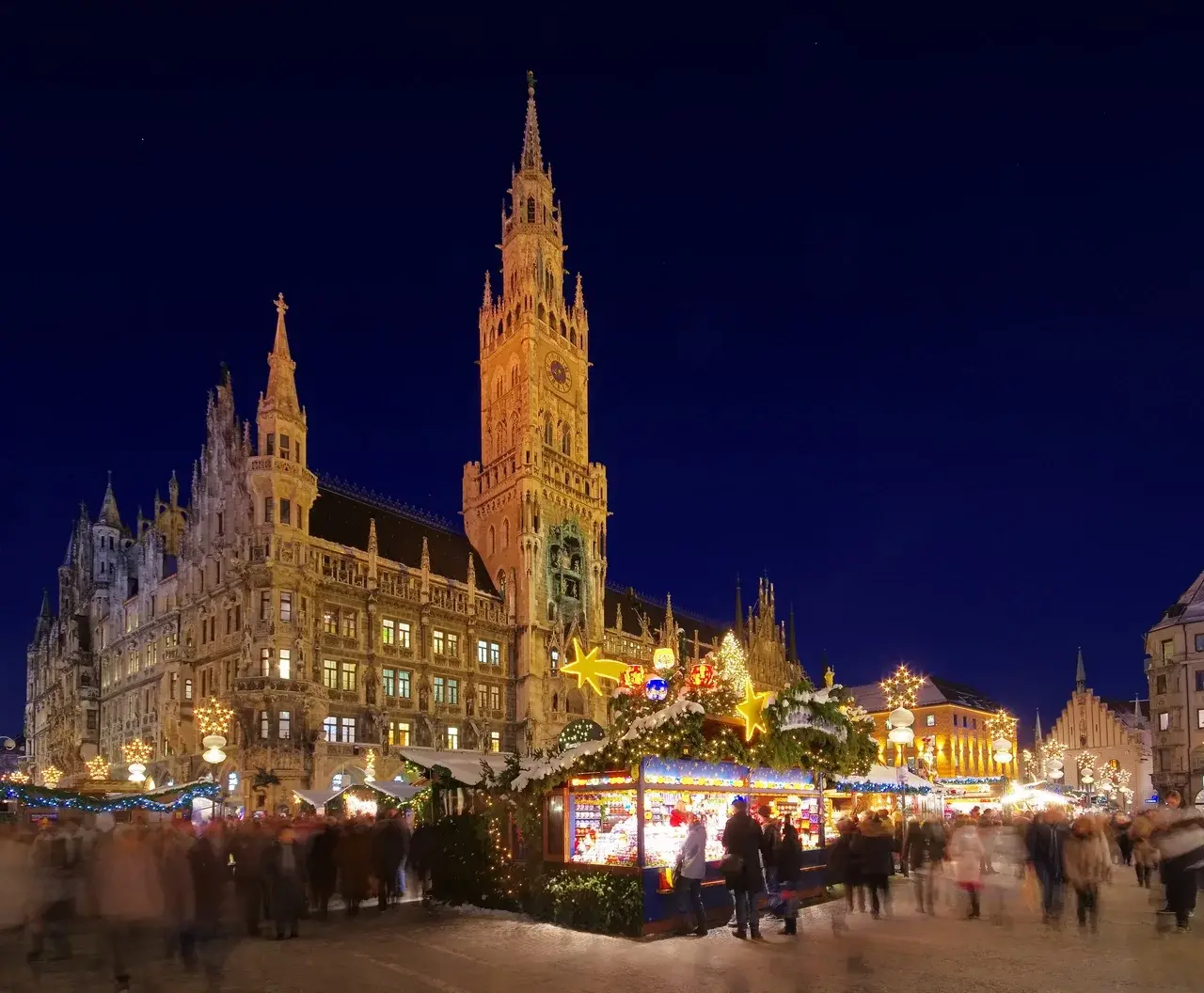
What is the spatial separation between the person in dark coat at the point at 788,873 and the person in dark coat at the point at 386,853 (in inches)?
297

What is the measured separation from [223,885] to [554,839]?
624 cm

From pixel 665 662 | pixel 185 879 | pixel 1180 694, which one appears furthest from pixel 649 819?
pixel 1180 694

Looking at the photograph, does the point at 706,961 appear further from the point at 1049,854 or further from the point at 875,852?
the point at 1049,854

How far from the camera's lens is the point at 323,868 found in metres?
19.6

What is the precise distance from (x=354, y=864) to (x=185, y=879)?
6762 millimetres

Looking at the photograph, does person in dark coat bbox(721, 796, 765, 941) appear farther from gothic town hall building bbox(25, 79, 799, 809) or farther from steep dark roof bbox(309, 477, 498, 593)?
steep dark roof bbox(309, 477, 498, 593)

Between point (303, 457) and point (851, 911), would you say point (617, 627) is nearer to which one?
point (303, 457)

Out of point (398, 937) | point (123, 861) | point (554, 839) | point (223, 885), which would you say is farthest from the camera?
point (554, 839)

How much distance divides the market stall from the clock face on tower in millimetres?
50475

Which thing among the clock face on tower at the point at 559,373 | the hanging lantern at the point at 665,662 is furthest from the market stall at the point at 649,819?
the clock face on tower at the point at 559,373

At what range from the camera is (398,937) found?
55.0 ft

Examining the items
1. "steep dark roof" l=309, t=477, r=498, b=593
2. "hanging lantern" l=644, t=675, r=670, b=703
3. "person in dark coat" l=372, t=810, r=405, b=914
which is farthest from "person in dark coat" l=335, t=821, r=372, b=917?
"steep dark roof" l=309, t=477, r=498, b=593

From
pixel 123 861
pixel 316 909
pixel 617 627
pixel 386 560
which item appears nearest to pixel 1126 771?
pixel 617 627

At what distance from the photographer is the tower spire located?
169ft
